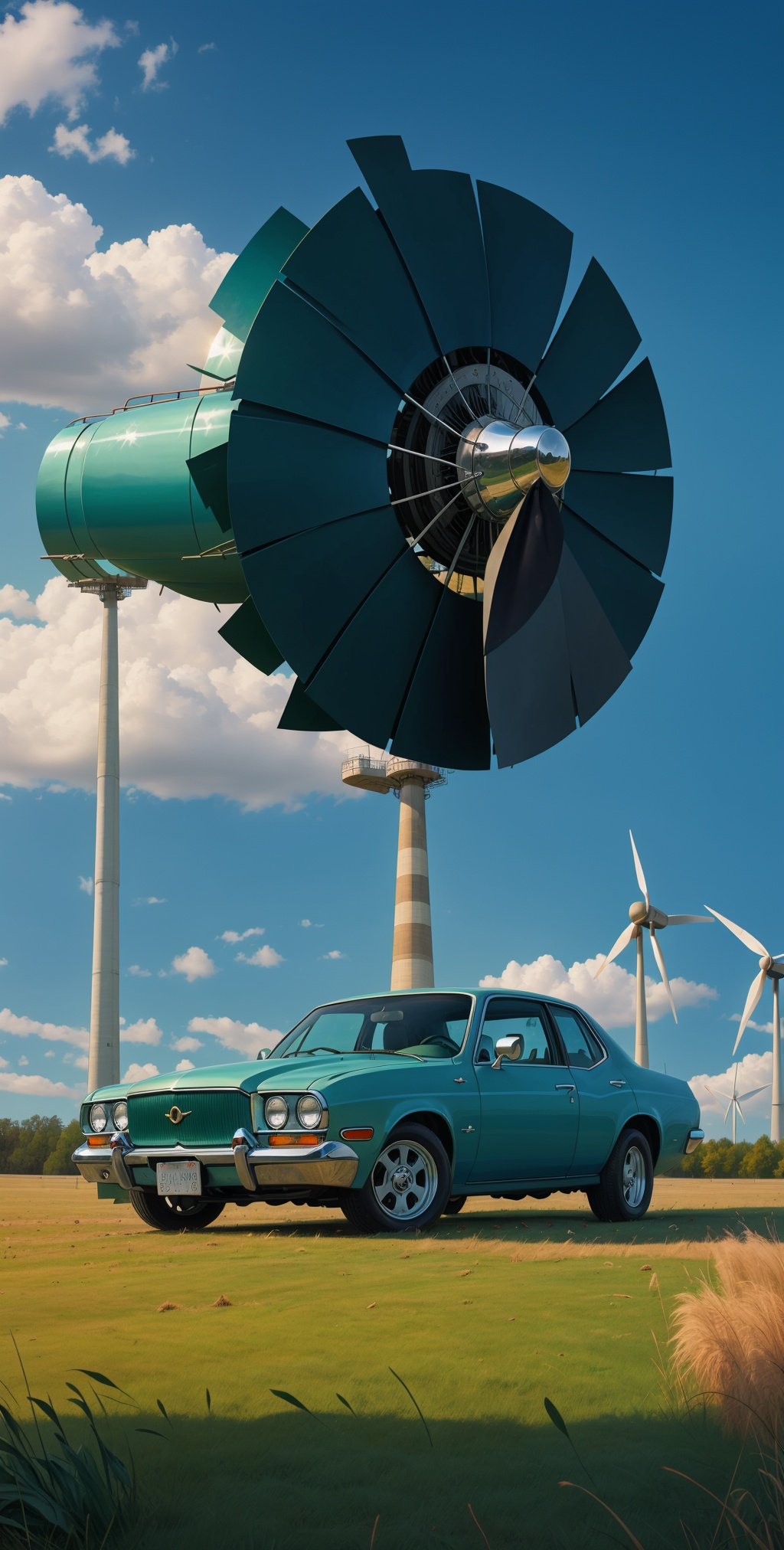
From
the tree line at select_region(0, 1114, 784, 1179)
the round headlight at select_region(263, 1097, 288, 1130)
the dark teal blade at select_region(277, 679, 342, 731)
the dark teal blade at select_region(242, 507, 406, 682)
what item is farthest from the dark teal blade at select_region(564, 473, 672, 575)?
the tree line at select_region(0, 1114, 784, 1179)

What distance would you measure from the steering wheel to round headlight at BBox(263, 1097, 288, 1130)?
1556mm

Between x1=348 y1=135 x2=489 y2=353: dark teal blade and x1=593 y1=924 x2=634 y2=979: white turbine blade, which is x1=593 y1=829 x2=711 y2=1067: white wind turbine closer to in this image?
x1=593 y1=924 x2=634 y2=979: white turbine blade

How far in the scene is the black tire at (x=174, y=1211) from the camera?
352 inches

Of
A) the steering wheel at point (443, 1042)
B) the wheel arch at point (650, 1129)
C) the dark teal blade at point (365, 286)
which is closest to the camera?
the dark teal blade at point (365, 286)

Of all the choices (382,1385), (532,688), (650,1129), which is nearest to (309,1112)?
(532,688)

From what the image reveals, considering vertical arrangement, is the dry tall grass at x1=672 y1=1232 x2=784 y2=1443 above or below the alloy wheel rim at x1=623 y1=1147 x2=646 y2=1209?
below

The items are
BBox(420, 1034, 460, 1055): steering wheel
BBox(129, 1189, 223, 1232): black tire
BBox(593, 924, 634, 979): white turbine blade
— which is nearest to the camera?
BBox(129, 1189, 223, 1232): black tire

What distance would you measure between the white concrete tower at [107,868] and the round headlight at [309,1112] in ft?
94.1

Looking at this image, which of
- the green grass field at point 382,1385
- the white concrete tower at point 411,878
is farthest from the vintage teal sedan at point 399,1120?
the white concrete tower at point 411,878

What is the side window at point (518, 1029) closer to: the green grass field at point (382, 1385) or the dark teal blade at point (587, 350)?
the green grass field at point (382, 1385)

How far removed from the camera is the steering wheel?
9086 millimetres

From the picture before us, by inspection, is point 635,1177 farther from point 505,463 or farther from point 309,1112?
point 505,463

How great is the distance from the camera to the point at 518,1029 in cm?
974

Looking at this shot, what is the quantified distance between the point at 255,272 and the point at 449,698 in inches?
115
